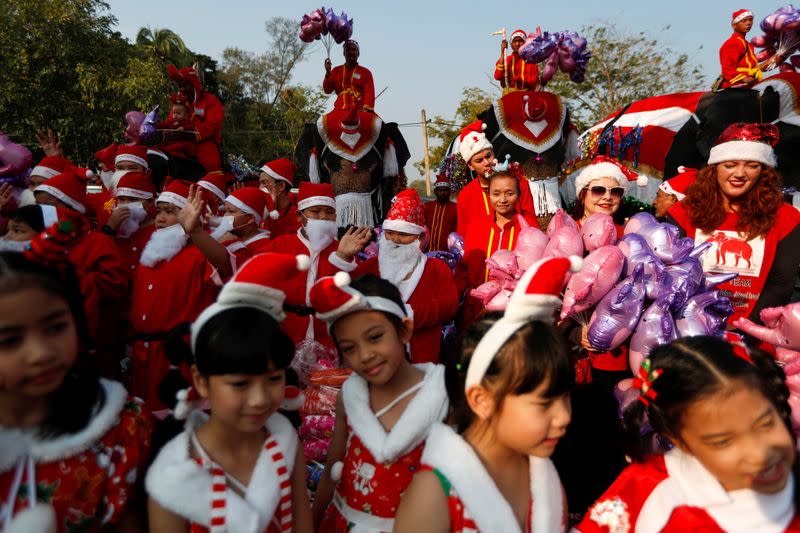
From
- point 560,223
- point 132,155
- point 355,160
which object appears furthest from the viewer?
point 355,160

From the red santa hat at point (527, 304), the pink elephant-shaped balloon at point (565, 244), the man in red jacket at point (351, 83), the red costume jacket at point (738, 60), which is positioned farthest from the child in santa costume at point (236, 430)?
the red costume jacket at point (738, 60)

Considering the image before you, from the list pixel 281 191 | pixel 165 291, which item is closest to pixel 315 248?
pixel 165 291

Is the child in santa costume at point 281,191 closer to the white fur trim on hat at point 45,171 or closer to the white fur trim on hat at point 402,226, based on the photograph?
the white fur trim on hat at point 45,171

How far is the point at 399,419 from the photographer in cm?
199

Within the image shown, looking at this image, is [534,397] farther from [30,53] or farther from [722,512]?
[30,53]

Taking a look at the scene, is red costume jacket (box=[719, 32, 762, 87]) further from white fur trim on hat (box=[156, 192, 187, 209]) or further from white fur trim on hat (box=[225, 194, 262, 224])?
white fur trim on hat (box=[156, 192, 187, 209])

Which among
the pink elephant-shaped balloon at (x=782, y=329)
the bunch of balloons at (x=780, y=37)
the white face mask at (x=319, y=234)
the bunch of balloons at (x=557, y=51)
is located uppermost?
the bunch of balloons at (x=780, y=37)

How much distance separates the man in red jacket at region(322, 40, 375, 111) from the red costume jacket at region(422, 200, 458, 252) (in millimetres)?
1804

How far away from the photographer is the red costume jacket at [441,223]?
25.8 ft

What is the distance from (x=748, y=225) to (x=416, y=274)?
203 cm

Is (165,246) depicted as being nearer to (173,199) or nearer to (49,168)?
(173,199)

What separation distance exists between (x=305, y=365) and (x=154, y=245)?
3.97 ft

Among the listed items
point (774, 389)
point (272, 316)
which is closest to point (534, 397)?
point (774, 389)

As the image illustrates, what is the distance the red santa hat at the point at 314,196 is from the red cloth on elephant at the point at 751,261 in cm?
264
